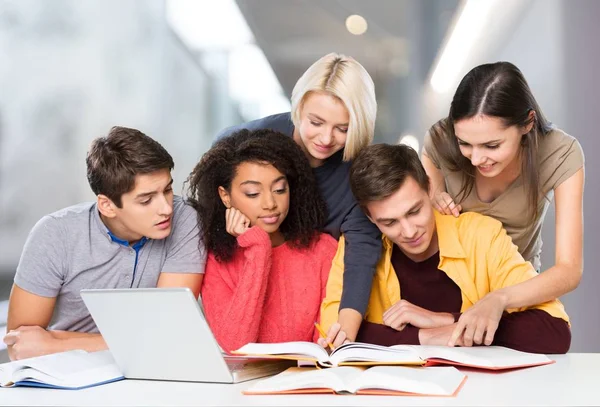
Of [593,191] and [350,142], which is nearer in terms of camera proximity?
[350,142]

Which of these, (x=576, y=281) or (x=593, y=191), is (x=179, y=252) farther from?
(x=593, y=191)

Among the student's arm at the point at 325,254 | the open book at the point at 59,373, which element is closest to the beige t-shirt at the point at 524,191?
the student's arm at the point at 325,254

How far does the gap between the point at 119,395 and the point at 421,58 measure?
346 cm

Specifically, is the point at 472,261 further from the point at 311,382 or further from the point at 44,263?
the point at 44,263

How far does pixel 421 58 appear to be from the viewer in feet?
14.0

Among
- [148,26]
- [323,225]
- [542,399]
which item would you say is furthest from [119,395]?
[148,26]

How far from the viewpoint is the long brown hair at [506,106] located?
1818mm

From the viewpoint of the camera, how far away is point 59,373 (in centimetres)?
127

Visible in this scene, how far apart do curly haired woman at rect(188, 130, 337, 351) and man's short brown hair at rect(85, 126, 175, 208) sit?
19cm

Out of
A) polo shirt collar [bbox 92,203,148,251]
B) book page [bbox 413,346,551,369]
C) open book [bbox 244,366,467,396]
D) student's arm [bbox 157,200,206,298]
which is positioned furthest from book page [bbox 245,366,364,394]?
polo shirt collar [bbox 92,203,148,251]

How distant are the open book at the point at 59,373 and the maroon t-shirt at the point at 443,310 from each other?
621 mm

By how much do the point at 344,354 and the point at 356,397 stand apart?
0.19m

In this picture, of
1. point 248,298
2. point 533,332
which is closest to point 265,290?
point 248,298

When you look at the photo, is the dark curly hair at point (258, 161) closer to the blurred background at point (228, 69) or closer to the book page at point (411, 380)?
the book page at point (411, 380)
